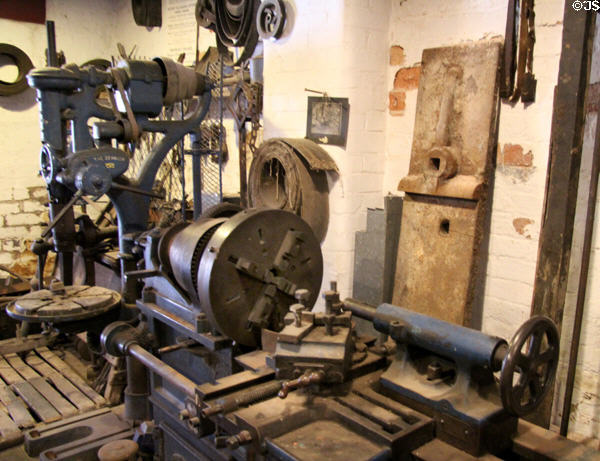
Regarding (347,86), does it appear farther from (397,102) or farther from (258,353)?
(258,353)

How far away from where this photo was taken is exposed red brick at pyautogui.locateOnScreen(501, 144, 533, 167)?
182 cm

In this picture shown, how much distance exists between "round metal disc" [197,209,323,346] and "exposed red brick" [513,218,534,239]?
0.77 m

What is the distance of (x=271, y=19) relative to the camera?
98.0 inches

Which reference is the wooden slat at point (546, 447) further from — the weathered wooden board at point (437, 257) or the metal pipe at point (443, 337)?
the weathered wooden board at point (437, 257)

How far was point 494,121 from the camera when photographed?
183 centimetres

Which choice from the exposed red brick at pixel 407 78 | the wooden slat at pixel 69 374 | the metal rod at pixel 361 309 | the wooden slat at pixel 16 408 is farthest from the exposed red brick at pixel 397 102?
the wooden slat at pixel 16 408

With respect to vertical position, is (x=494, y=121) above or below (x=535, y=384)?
above

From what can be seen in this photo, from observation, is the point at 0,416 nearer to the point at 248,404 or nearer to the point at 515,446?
the point at 248,404

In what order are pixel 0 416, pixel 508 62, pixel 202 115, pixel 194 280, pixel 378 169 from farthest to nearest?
pixel 202 115 < pixel 378 169 < pixel 0 416 < pixel 508 62 < pixel 194 280

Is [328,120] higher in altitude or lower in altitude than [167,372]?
higher

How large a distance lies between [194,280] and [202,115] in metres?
1.40

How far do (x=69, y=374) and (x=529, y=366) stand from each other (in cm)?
225

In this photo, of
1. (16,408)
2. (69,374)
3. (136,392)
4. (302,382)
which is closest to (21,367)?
(69,374)

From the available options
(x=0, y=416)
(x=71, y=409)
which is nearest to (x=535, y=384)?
(x=71, y=409)
